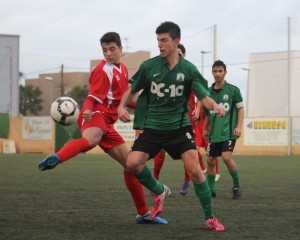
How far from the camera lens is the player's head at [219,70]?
1114cm

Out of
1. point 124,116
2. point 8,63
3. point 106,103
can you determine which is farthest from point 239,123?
point 8,63

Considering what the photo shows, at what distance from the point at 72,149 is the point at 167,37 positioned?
1617mm

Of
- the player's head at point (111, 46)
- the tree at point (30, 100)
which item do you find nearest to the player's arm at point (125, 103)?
the player's head at point (111, 46)

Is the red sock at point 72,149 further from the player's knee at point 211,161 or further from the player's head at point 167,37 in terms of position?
the player's knee at point 211,161

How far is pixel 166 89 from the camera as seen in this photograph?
7.22m

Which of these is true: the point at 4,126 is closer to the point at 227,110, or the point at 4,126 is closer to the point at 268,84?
the point at 268,84

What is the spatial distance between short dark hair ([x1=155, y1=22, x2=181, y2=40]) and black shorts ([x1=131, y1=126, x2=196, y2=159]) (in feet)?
3.09

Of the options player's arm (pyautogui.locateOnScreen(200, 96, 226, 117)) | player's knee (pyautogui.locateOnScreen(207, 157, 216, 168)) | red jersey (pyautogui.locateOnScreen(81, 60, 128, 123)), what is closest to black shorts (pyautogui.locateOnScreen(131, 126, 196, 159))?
player's arm (pyautogui.locateOnScreen(200, 96, 226, 117))

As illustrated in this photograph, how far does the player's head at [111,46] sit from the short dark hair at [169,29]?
1.15m

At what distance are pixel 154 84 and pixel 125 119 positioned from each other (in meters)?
0.46

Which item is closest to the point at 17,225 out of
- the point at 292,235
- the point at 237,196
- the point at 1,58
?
the point at 292,235

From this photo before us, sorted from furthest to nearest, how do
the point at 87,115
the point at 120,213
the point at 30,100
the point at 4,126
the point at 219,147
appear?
1. the point at 30,100
2. the point at 4,126
3. the point at 219,147
4. the point at 120,213
5. the point at 87,115

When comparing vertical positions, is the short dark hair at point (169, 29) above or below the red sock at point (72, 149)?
above

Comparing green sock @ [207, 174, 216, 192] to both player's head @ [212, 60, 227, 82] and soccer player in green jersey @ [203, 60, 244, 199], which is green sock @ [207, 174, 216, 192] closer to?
soccer player in green jersey @ [203, 60, 244, 199]
